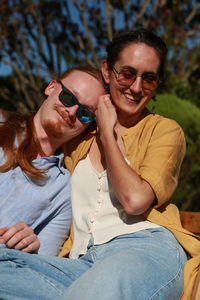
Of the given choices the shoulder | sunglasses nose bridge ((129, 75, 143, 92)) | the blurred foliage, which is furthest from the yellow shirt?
the blurred foliage

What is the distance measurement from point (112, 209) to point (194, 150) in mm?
2749

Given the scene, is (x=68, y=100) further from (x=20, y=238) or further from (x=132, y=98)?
(x=20, y=238)

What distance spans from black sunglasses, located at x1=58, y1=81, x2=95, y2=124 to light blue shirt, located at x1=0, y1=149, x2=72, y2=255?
292mm

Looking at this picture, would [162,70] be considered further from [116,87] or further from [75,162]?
[75,162]

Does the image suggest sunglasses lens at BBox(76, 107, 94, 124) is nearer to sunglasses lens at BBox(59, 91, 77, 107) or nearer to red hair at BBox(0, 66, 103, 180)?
sunglasses lens at BBox(59, 91, 77, 107)

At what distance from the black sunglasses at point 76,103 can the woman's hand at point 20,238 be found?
74 centimetres

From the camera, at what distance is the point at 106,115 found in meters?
2.79

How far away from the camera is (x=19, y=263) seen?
96.7 inches

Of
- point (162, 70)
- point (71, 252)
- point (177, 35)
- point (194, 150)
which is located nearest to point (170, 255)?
point (71, 252)

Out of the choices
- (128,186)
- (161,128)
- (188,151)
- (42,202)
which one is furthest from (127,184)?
(188,151)

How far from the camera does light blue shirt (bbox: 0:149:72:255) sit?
2807 millimetres

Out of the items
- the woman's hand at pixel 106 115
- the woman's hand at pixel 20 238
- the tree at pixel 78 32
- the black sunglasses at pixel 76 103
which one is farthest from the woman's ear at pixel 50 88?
the tree at pixel 78 32

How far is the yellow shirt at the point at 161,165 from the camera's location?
2555mm

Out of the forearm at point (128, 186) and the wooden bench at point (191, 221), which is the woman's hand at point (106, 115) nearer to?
the forearm at point (128, 186)
